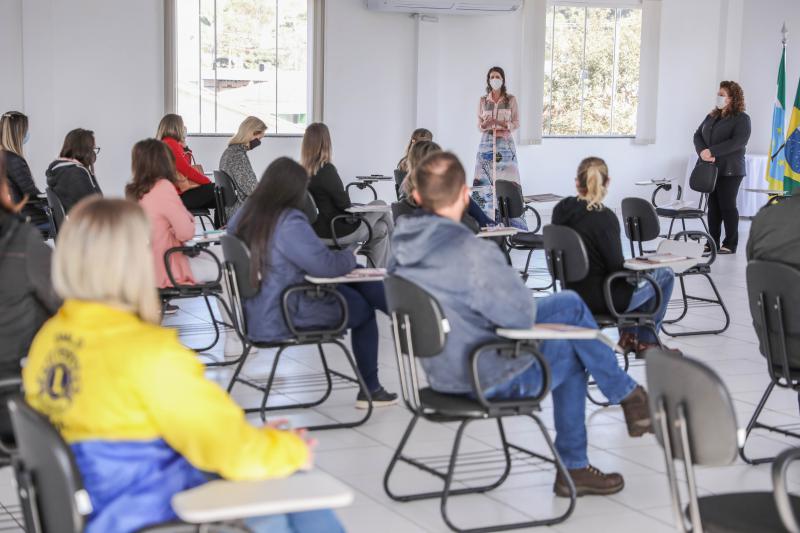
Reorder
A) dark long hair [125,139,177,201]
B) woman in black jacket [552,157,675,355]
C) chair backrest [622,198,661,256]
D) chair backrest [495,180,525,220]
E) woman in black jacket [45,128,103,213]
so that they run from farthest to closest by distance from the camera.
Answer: chair backrest [495,180,525,220], woman in black jacket [45,128,103,213], chair backrest [622,198,661,256], dark long hair [125,139,177,201], woman in black jacket [552,157,675,355]

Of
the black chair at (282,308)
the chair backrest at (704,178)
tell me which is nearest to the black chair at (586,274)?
the black chair at (282,308)

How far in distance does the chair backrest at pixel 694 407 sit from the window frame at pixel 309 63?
9340 millimetres

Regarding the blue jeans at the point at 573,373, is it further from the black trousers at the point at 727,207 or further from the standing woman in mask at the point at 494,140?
the standing woman in mask at the point at 494,140

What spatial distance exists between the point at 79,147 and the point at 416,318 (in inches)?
171

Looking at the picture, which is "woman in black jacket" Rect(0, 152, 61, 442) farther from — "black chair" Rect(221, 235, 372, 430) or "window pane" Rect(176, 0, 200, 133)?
"window pane" Rect(176, 0, 200, 133)

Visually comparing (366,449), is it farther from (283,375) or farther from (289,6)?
(289,6)

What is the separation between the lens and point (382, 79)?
39.8 ft

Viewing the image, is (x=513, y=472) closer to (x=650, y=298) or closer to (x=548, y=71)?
(x=650, y=298)

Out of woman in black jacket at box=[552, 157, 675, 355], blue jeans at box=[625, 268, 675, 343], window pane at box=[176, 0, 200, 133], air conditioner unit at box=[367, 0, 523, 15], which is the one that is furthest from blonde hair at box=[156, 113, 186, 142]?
blue jeans at box=[625, 268, 675, 343]

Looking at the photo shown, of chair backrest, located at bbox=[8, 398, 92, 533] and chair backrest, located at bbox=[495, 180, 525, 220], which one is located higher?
chair backrest, located at bbox=[495, 180, 525, 220]

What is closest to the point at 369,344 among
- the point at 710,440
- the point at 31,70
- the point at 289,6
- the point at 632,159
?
the point at 710,440

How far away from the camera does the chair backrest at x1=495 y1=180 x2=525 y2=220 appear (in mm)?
7969

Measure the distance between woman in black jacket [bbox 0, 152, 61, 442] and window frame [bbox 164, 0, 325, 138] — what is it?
325 inches

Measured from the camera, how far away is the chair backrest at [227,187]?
24.7 feet
